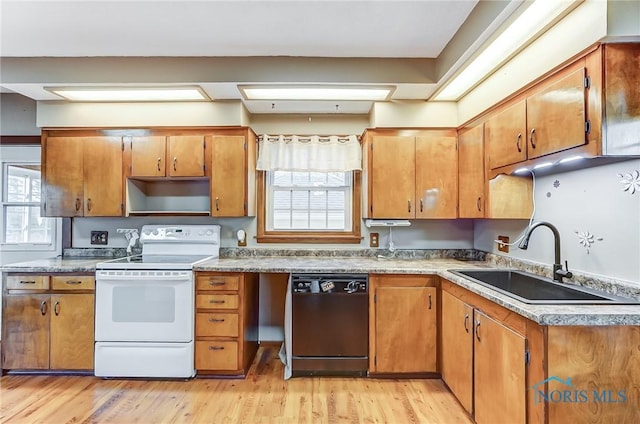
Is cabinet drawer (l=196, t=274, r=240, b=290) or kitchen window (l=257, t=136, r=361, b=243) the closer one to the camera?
cabinet drawer (l=196, t=274, r=240, b=290)

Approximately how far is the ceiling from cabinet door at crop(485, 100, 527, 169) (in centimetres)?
48

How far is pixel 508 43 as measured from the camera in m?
2.02

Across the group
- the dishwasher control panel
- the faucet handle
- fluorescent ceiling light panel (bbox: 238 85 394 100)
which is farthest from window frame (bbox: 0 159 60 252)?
the faucet handle

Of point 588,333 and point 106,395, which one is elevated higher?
point 588,333

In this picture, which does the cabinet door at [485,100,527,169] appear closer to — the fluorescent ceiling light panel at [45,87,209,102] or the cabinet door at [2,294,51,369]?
the fluorescent ceiling light panel at [45,87,209,102]

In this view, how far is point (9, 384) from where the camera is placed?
2.49 meters

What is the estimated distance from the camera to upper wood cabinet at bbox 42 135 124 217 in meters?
2.98

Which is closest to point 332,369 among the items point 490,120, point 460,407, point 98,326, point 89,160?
point 460,407

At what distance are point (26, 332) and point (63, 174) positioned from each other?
1386mm

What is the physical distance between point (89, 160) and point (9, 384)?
1.91 metres

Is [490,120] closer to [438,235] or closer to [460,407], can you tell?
[438,235]

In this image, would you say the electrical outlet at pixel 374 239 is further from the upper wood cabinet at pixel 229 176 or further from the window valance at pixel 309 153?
the upper wood cabinet at pixel 229 176

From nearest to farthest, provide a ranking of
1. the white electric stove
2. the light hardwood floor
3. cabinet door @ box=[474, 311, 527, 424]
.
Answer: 1. cabinet door @ box=[474, 311, 527, 424]
2. the light hardwood floor
3. the white electric stove

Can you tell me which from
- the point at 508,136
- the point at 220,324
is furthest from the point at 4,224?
the point at 508,136
